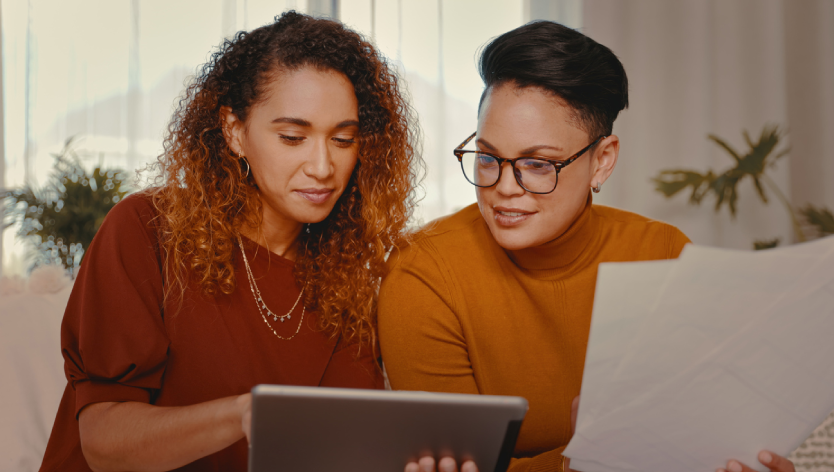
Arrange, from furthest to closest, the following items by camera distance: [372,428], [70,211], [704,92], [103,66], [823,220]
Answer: [704,92] → [103,66] → [823,220] → [70,211] → [372,428]

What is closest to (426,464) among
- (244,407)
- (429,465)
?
(429,465)

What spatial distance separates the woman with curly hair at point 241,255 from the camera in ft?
3.26

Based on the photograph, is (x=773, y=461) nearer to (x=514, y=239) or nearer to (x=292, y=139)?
(x=514, y=239)

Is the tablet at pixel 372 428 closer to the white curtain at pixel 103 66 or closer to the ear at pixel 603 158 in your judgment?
the ear at pixel 603 158

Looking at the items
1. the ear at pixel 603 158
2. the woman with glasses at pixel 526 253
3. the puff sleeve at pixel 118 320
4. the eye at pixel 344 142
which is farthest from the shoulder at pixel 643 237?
the puff sleeve at pixel 118 320

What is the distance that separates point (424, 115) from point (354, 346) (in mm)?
2637

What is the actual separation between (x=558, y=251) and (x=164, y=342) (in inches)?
31.5

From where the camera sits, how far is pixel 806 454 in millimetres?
1374

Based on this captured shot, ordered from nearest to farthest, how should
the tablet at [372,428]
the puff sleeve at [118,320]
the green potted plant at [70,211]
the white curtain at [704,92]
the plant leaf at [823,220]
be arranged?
the tablet at [372,428]
the puff sleeve at [118,320]
the green potted plant at [70,211]
the plant leaf at [823,220]
the white curtain at [704,92]

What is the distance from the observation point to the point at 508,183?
3.61 feet

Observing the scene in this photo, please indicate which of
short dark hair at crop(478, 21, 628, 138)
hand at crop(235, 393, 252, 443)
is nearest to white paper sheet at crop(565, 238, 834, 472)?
hand at crop(235, 393, 252, 443)

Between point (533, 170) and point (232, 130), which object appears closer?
point (533, 170)

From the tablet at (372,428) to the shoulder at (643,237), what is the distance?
700 mm

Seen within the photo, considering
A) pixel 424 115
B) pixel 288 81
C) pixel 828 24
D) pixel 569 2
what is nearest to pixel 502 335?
pixel 288 81
